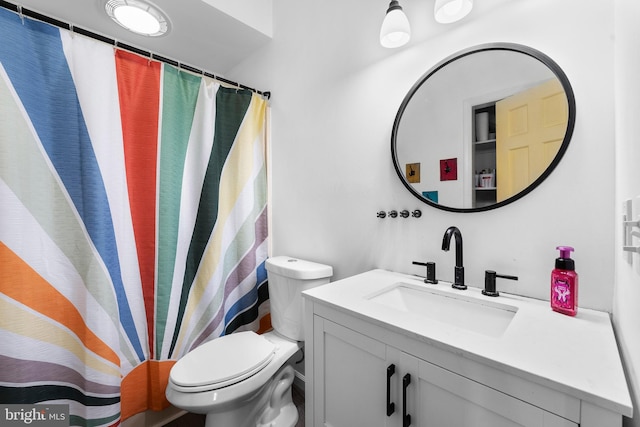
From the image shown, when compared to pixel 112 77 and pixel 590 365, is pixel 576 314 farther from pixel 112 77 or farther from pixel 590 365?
pixel 112 77

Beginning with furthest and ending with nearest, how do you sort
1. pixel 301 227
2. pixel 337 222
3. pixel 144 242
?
pixel 301 227
pixel 337 222
pixel 144 242

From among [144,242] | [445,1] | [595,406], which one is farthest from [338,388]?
[445,1]

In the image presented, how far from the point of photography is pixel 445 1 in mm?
973

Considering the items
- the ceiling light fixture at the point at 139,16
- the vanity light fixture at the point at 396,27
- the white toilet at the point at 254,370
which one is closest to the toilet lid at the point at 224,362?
the white toilet at the point at 254,370

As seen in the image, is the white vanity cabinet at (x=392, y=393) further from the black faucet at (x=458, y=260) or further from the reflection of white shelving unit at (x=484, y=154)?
the reflection of white shelving unit at (x=484, y=154)

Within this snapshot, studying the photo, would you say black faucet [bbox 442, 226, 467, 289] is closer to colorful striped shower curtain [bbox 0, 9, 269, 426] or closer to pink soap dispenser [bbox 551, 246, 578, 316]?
pink soap dispenser [bbox 551, 246, 578, 316]

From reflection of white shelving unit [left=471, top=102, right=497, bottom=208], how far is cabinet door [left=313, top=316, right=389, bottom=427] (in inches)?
25.7

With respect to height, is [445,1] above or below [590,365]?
above

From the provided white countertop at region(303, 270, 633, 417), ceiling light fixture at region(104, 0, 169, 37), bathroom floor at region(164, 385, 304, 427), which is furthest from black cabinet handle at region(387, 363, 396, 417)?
ceiling light fixture at region(104, 0, 169, 37)

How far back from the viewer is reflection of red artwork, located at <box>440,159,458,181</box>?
3.54ft

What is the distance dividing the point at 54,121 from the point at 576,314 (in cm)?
195

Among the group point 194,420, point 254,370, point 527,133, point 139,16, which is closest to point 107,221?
point 254,370

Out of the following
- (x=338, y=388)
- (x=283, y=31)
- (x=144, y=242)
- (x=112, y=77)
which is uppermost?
(x=283, y=31)

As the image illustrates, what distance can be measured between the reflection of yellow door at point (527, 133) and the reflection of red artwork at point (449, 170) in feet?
0.47
